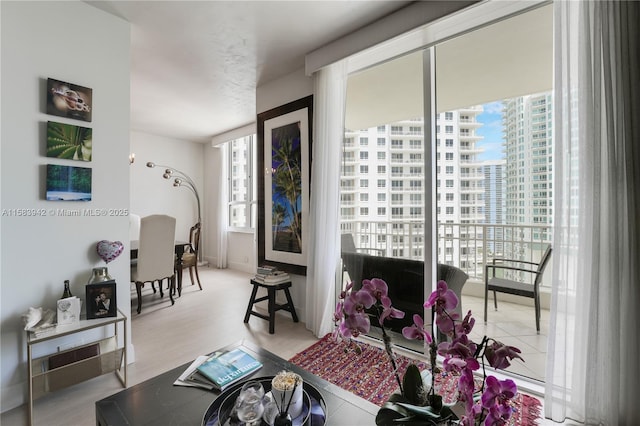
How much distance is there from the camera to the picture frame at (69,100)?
6.03 ft

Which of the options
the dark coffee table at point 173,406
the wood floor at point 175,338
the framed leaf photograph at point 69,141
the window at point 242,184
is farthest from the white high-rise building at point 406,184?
the window at point 242,184

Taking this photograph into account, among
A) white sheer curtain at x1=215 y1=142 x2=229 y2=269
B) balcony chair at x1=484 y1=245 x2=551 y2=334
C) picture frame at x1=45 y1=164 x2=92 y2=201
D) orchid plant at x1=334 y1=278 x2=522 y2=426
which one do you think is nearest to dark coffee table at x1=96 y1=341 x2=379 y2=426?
orchid plant at x1=334 y1=278 x2=522 y2=426

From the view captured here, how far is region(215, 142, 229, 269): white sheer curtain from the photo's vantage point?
575 cm

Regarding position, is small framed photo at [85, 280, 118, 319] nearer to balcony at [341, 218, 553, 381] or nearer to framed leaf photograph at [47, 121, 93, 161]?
framed leaf photograph at [47, 121, 93, 161]

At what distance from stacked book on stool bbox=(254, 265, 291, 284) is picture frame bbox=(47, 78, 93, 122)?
1.92m

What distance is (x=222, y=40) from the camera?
2.47m

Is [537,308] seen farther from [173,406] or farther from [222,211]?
[222,211]

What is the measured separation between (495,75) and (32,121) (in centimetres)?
357

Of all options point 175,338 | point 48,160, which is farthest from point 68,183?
point 175,338

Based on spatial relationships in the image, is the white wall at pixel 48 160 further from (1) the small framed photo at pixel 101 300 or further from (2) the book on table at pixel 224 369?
(2) the book on table at pixel 224 369

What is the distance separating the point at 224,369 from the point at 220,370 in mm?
18

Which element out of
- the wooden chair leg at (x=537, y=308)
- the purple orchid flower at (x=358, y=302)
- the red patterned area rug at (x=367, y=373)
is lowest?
the red patterned area rug at (x=367, y=373)

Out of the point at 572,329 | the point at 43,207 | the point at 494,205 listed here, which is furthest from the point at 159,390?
the point at 494,205

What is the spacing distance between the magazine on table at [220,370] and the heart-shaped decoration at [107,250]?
3.99 feet
